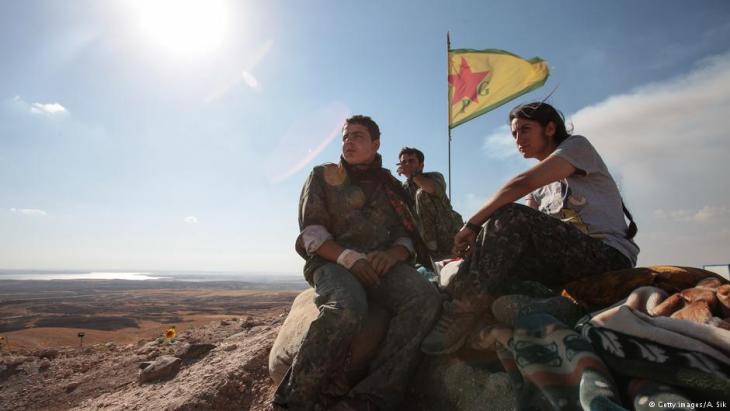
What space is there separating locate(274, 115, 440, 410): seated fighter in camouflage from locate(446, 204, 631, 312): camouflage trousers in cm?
37

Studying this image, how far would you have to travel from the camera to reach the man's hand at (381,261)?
2.85 metres

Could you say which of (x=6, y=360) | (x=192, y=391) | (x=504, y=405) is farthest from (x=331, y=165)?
(x=6, y=360)

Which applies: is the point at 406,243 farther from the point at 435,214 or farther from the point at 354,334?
the point at 435,214

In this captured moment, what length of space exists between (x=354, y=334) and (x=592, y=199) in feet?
6.35

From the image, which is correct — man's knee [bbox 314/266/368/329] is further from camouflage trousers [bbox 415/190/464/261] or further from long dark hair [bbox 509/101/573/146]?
camouflage trousers [bbox 415/190/464/261]

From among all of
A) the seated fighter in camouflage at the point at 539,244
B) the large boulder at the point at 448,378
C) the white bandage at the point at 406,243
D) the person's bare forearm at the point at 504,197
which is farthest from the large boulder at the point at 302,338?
the person's bare forearm at the point at 504,197

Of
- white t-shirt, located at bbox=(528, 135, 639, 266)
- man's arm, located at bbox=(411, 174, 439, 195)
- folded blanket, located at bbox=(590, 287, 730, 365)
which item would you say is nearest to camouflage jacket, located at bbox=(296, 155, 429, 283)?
white t-shirt, located at bbox=(528, 135, 639, 266)

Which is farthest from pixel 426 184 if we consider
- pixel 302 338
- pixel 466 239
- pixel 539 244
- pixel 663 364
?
pixel 663 364

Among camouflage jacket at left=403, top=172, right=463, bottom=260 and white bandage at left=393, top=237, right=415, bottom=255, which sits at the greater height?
camouflage jacket at left=403, top=172, right=463, bottom=260

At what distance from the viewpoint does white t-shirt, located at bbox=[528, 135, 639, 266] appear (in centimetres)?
248

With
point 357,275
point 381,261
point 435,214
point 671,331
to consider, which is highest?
point 435,214

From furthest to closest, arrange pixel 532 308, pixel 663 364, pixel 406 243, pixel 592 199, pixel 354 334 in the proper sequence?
pixel 406 243, pixel 592 199, pixel 354 334, pixel 532 308, pixel 663 364

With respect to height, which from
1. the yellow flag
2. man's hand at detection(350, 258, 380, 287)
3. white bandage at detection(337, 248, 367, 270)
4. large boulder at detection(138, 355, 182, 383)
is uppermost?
the yellow flag

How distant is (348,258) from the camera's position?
275 centimetres
